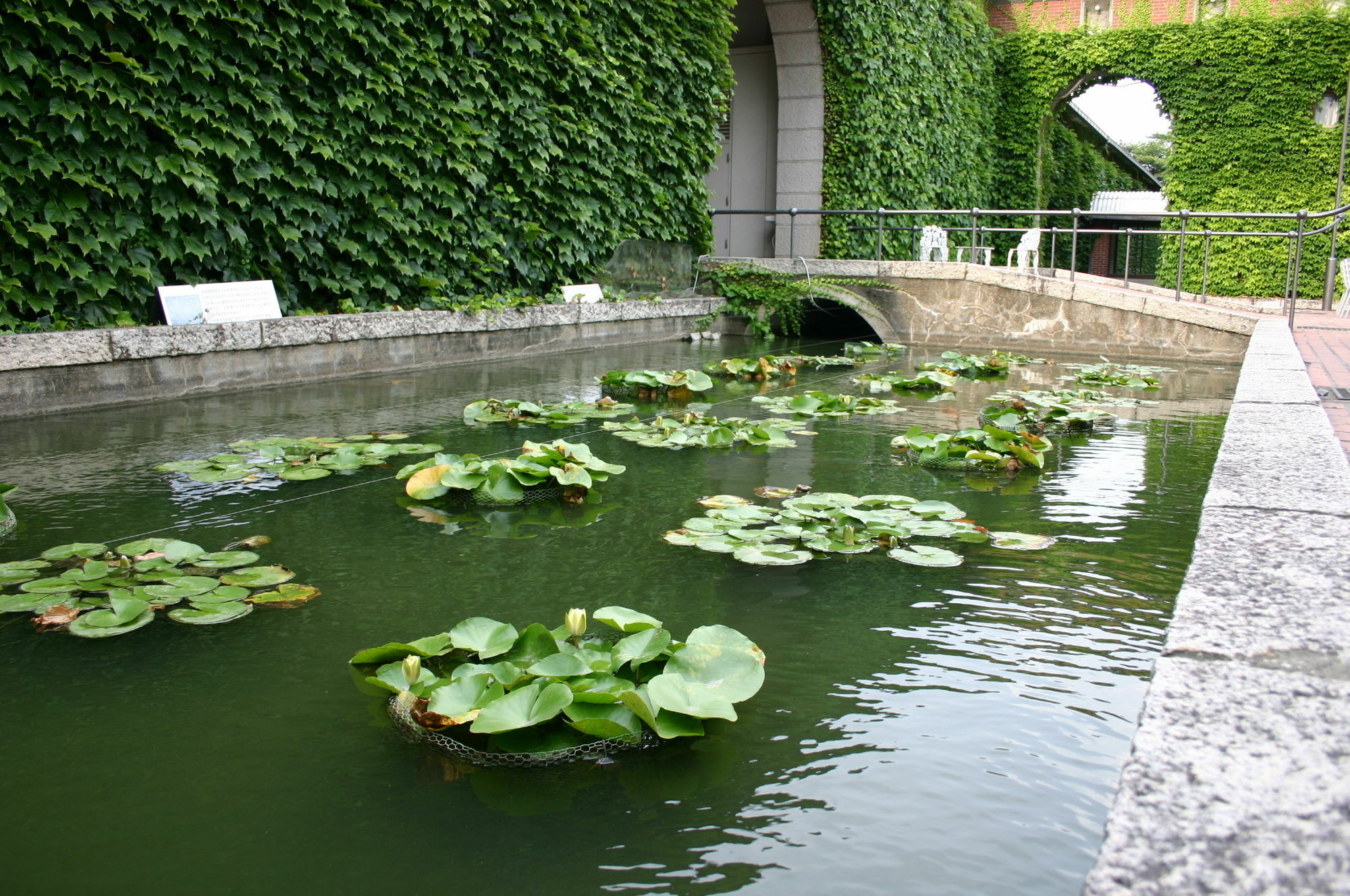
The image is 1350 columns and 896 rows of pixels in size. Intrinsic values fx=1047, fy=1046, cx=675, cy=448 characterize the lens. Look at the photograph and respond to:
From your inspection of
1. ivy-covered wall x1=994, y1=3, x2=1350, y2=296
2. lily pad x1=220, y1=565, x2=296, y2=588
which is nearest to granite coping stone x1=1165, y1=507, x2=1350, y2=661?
lily pad x1=220, y1=565, x2=296, y2=588

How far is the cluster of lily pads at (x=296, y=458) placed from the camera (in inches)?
140

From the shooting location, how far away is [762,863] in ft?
4.45

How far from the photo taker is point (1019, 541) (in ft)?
9.13

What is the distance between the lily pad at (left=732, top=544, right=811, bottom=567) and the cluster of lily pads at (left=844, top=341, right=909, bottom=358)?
6036 millimetres

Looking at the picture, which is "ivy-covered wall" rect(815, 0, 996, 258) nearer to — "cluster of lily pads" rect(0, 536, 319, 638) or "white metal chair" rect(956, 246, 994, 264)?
"white metal chair" rect(956, 246, 994, 264)

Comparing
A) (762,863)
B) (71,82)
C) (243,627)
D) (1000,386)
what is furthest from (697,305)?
(762,863)

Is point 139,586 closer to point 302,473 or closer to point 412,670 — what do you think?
point 412,670

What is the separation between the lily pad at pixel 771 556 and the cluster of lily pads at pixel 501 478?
30.6 inches

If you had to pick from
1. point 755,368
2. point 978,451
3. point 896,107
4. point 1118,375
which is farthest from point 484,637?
point 896,107

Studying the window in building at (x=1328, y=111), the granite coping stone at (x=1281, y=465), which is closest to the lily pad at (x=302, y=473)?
the granite coping stone at (x=1281, y=465)

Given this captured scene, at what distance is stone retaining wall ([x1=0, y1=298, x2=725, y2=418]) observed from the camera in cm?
485

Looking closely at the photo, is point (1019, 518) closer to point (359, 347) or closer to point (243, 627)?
point (243, 627)

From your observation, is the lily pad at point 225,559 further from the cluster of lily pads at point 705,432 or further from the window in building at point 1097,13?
the window in building at point 1097,13

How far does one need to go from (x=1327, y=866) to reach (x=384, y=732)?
4.39 ft
